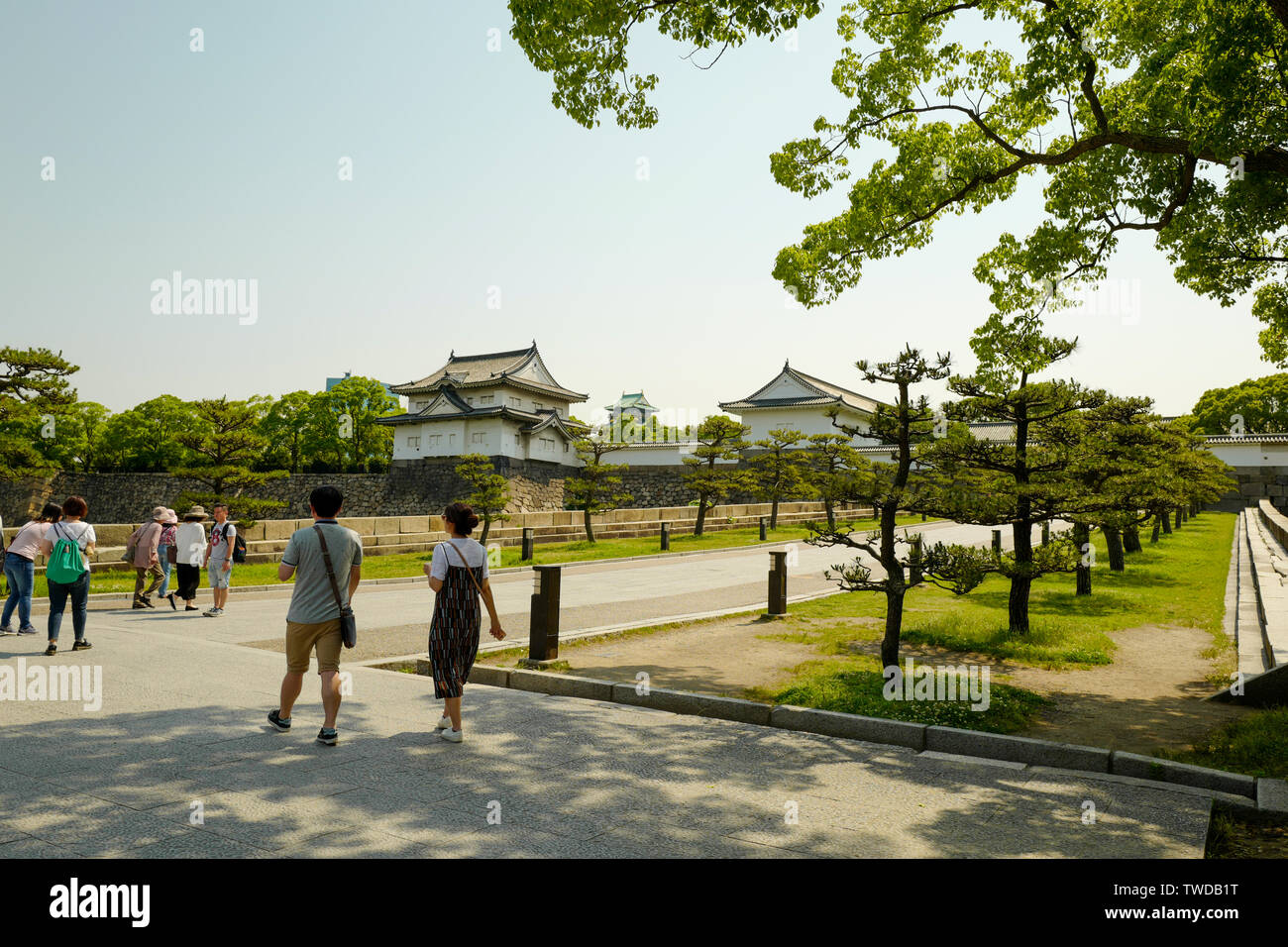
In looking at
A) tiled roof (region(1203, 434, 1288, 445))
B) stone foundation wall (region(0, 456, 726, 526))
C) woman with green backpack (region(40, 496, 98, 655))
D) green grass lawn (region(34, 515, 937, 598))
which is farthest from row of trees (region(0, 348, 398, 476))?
tiled roof (region(1203, 434, 1288, 445))

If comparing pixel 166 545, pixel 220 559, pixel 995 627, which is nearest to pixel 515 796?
pixel 995 627

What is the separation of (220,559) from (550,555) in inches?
486

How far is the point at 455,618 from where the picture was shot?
5598 mm

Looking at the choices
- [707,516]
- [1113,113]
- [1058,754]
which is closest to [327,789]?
[1058,754]

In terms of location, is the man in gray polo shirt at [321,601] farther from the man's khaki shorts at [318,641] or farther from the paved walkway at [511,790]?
the paved walkway at [511,790]

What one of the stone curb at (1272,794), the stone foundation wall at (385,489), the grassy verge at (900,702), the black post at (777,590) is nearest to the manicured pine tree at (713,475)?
the stone foundation wall at (385,489)

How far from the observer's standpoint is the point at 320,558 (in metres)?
5.38

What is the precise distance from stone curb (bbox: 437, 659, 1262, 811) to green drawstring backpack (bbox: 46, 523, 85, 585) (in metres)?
4.47

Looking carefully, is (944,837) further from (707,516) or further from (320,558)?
(707,516)

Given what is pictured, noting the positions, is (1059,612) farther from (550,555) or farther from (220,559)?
(550,555)

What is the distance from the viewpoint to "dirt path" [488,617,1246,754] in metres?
6.06

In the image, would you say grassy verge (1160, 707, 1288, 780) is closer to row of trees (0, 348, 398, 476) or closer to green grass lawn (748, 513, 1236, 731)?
green grass lawn (748, 513, 1236, 731)

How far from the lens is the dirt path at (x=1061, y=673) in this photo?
6.06m
